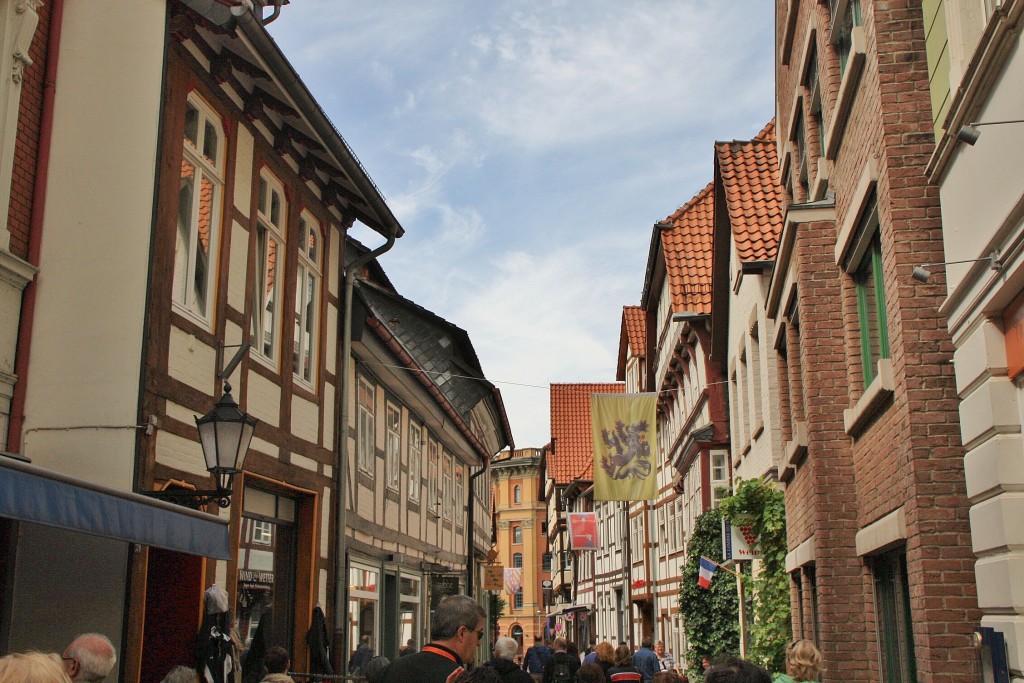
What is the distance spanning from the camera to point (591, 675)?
417 inches

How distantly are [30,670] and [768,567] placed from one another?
43.0 ft

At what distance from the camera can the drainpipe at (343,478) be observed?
1504cm

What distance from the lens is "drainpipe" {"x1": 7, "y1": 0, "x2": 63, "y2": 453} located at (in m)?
8.84

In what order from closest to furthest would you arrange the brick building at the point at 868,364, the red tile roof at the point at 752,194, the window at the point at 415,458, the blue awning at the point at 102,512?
the blue awning at the point at 102,512 < the brick building at the point at 868,364 < the red tile roof at the point at 752,194 < the window at the point at 415,458

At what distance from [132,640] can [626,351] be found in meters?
37.8

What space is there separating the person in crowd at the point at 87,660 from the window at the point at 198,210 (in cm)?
509

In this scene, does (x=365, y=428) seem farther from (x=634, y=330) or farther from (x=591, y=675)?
(x=634, y=330)

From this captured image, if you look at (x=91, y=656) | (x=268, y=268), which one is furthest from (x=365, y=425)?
(x=91, y=656)

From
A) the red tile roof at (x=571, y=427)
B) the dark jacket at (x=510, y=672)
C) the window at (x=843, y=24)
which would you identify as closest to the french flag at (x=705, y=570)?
the window at (x=843, y=24)

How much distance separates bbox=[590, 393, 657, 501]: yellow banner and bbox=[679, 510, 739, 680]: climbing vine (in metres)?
1.57

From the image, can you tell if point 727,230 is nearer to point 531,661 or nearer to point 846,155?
point 531,661

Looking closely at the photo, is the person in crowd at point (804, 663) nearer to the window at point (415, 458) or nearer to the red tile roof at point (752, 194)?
the red tile roof at point (752, 194)

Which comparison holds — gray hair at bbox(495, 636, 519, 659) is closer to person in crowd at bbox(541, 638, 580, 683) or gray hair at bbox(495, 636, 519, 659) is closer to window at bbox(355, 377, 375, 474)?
person in crowd at bbox(541, 638, 580, 683)

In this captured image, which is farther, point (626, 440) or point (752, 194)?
point (626, 440)
